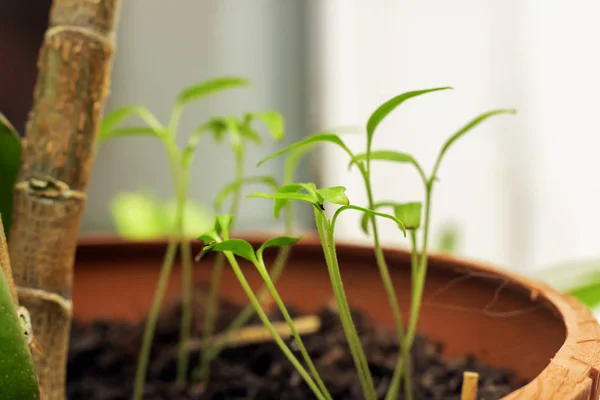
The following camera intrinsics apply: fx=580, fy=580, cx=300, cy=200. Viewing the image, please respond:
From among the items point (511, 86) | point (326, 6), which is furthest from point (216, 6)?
point (511, 86)

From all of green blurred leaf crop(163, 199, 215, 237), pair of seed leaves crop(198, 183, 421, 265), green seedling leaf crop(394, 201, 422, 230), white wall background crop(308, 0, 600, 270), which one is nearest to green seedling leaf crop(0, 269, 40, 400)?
pair of seed leaves crop(198, 183, 421, 265)

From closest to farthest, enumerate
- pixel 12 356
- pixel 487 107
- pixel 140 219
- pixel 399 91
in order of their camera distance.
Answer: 1. pixel 12 356
2. pixel 140 219
3. pixel 487 107
4. pixel 399 91

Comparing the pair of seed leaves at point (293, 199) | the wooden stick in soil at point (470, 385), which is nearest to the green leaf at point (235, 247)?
the pair of seed leaves at point (293, 199)

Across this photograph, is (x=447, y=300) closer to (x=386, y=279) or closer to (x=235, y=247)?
(x=386, y=279)

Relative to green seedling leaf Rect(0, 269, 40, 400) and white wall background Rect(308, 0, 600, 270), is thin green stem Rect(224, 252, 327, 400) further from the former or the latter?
white wall background Rect(308, 0, 600, 270)

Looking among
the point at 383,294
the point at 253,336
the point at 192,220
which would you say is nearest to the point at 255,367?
the point at 253,336

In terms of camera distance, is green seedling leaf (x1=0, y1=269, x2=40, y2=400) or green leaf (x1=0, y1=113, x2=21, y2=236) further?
green leaf (x1=0, y1=113, x2=21, y2=236)

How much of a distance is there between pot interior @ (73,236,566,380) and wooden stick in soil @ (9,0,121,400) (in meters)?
0.27

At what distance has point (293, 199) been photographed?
27 centimetres

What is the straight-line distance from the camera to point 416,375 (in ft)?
1.50

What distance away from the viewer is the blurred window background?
3.66ft

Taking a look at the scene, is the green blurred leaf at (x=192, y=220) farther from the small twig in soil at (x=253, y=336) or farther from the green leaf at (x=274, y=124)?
the green leaf at (x=274, y=124)

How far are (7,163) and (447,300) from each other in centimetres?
35

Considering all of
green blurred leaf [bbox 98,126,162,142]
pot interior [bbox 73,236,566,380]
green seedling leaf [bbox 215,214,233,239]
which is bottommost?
pot interior [bbox 73,236,566,380]
